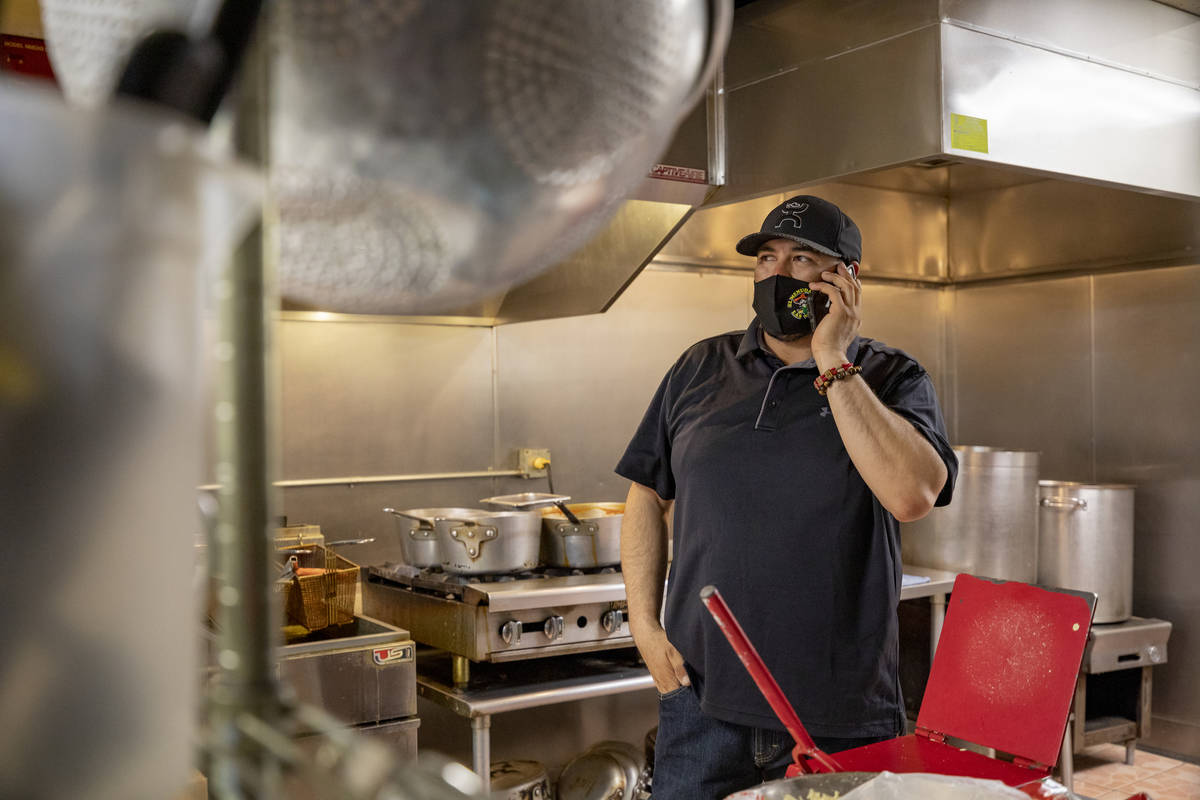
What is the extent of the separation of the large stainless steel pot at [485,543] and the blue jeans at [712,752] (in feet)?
3.52

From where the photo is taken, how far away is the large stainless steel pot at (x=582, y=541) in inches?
122

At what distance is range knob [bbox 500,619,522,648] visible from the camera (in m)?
2.73

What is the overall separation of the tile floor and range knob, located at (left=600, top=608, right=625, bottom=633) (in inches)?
74.5

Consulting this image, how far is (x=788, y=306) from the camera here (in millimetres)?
2031

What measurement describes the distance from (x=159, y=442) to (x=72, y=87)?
0.22m

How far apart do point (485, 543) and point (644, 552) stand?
2.90 ft

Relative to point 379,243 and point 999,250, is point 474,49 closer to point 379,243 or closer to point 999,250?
point 379,243

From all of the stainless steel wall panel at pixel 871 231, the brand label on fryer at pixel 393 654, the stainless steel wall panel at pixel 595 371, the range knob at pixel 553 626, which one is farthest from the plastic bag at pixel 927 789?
the stainless steel wall panel at pixel 871 231

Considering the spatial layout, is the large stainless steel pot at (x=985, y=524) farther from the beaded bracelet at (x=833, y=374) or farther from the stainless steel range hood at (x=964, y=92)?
the beaded bracelet at (x=833, y=374)

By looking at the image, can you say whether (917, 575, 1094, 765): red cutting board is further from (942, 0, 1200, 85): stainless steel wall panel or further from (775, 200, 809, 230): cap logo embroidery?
(942, 0, 1200, 85): stainless steel wall panel

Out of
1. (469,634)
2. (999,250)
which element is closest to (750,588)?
(469,634)

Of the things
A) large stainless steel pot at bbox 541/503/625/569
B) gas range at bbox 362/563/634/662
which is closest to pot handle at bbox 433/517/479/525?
gas range at bbox 362/563/634/662

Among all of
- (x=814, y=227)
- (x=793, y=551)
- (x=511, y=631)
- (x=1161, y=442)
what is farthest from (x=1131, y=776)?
(x=814, y=227)

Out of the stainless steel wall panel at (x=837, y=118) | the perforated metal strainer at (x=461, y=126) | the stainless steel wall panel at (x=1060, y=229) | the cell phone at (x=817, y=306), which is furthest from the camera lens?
the stainless steel wall panel at (x=1060, y=229)
